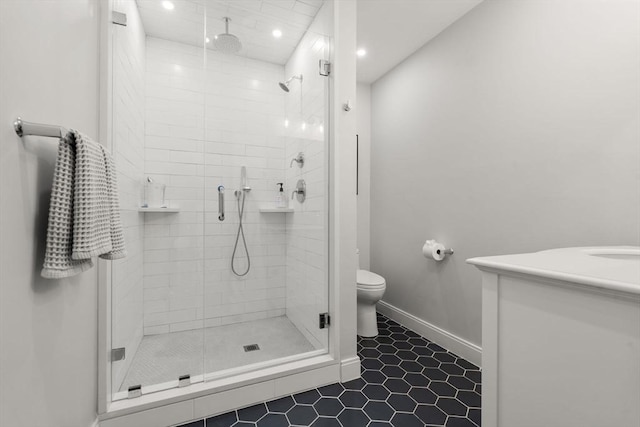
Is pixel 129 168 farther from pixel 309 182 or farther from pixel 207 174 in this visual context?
pixel 309 182

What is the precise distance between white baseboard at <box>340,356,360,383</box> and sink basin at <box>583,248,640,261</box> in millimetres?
1407

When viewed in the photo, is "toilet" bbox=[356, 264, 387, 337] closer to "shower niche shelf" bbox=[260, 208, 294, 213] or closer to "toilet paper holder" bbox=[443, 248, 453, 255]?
"toilet paper holder" bbox=[443, 248, 453, 255]

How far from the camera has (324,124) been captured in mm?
2023

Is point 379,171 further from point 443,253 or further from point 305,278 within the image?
point 305,278

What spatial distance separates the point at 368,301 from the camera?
2.47 meters

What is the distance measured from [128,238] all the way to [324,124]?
1.46 metres

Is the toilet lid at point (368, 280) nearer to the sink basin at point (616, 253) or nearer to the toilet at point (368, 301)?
the toilet at point (368, 301)

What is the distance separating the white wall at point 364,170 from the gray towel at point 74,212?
261 cm

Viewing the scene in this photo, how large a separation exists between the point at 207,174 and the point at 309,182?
77 centimetres

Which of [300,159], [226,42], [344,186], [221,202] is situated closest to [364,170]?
[300,159]

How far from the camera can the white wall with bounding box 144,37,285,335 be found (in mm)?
2080

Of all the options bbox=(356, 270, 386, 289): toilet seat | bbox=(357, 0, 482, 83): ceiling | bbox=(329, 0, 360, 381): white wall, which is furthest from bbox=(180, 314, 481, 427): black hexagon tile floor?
bbox=(357, 0, 482, 83): ceiling

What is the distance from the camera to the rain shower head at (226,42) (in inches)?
82.0

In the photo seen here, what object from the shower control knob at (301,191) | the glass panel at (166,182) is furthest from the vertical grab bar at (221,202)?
the shower control knob at (301,191)
